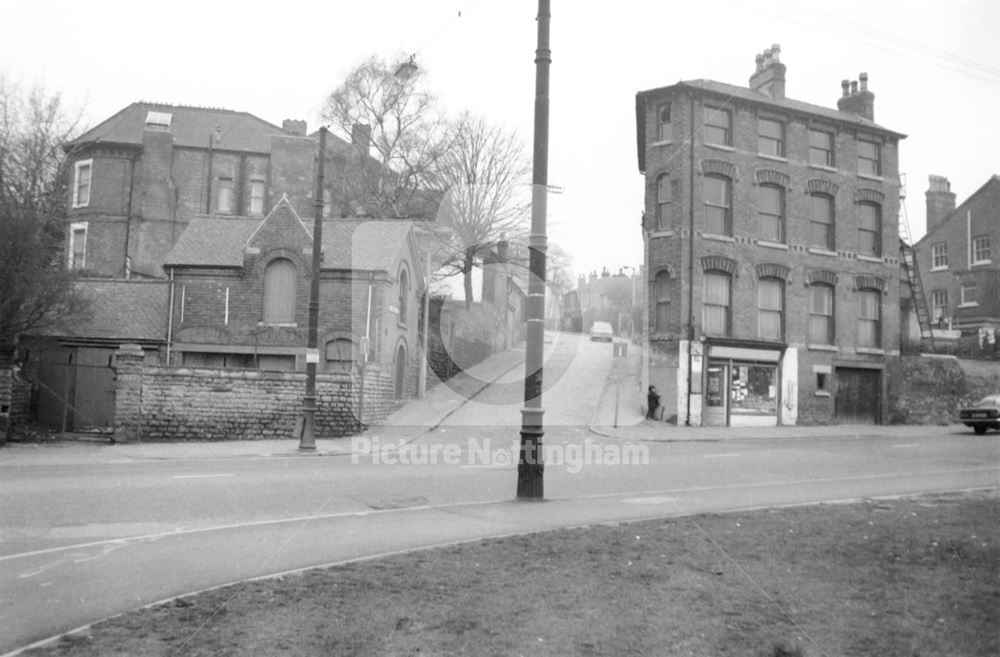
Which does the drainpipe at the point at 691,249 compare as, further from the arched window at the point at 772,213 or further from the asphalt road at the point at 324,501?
the asphalt road at the point at 324,501

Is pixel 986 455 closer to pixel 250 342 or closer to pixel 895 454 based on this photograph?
pixel 895 454

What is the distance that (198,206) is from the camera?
4759 centimetres

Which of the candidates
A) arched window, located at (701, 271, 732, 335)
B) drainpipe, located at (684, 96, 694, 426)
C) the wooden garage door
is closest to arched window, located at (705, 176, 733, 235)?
drainpipe, located at (684, 96, 694, 426)

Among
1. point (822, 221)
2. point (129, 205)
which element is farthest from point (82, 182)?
point (822, 221)

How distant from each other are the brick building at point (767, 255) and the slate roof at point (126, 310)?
18.6m

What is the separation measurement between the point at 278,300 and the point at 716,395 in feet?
55.0

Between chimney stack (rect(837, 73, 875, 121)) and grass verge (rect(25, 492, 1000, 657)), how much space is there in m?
33.1

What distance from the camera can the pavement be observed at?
19438 millimetres

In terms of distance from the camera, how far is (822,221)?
33969 mm

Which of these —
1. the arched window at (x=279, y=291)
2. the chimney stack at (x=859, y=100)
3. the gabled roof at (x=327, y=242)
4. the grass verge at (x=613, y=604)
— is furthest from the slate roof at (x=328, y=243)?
the grass verge at (x=613, y=604)

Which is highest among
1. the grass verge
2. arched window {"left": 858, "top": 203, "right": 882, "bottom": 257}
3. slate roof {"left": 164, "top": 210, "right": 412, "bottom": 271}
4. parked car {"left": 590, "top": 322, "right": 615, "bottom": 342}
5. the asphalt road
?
arched window {"left": 858, "top": 203, "right": 882, "bottom": 257}

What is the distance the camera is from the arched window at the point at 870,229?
34781mm

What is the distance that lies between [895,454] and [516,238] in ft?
99.7

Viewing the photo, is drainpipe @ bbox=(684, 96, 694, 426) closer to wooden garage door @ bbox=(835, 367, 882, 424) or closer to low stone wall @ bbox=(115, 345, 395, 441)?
wooden garage door @ bbox=(835, 367, 882, 424)
